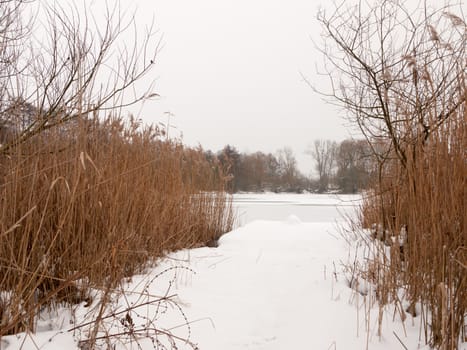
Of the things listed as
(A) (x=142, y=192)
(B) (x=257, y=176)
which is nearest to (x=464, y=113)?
(A) (x=142, y=192)

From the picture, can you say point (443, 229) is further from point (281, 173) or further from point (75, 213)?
point (281, 173)

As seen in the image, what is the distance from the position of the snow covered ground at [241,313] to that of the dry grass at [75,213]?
15 centimetres

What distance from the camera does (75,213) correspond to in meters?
1.69

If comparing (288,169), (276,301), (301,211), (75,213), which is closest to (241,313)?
(276,301)

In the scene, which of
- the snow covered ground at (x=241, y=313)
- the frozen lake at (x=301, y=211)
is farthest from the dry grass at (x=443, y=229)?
the frozen lake at (x=301, y=211)

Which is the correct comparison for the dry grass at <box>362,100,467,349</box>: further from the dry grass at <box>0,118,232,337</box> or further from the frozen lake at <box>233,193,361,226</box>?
the frozen lake at <box>233,193,361,226</box>

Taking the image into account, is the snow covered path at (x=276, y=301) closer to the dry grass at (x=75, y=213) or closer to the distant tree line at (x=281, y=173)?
the dry grass at (x=75, y=213)

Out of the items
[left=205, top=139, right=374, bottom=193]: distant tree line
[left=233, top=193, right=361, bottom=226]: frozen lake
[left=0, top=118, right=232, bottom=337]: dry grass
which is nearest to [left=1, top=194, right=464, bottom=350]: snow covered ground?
[left=0, top=118, right=232, bottom=337]: dry grass

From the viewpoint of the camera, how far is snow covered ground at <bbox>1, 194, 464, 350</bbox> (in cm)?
141

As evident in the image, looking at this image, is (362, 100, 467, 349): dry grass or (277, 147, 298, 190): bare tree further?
(277, 147, 298, 190): bare tree

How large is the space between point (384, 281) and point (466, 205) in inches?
26.1

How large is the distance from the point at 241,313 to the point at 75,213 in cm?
107

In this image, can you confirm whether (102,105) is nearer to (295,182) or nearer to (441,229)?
(441,229)

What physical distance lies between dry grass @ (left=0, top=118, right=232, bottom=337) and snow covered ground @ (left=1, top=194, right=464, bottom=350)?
0.48ft
